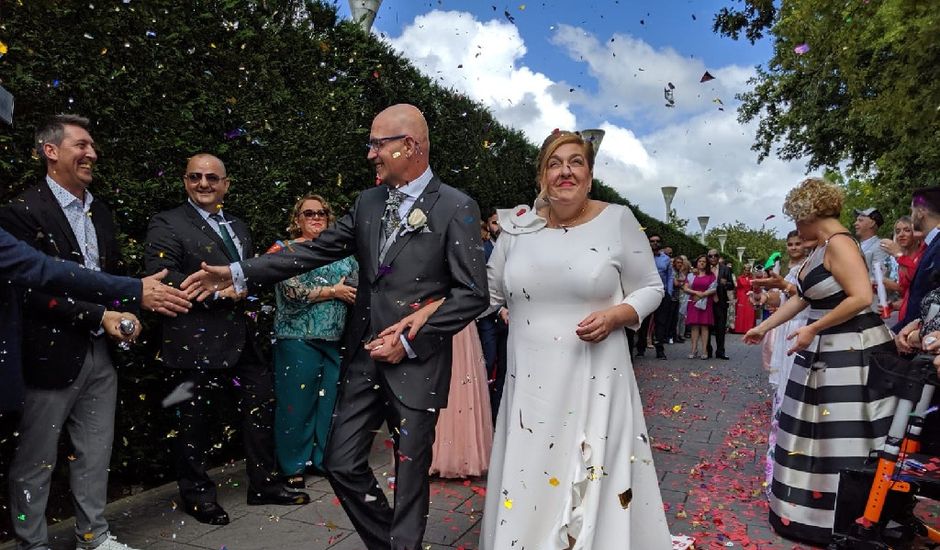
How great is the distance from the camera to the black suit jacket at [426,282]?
3.01m

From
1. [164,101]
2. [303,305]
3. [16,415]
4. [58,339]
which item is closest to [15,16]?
[164,101]

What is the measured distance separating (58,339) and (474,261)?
203 cm

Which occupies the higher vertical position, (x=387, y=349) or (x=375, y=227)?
(x=375, y=227)

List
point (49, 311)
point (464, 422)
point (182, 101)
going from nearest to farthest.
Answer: point (49, 311) < point (182, 101) < point (464, 422)

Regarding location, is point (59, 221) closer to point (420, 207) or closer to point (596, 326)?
point (420, 207)

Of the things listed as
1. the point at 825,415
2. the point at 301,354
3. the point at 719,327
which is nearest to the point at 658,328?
the point at 719,327

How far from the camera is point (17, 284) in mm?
2906

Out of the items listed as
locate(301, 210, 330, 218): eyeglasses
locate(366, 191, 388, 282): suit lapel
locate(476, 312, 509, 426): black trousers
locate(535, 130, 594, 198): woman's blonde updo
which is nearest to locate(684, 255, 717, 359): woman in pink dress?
locate(476, 312, 509, 426): black trousers

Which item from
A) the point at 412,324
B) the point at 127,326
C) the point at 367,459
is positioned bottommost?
the point at 367,459

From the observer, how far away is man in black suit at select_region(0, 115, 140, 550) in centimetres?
325

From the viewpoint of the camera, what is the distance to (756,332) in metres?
4.47

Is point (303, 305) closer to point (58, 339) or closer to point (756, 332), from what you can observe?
point (58, 339)

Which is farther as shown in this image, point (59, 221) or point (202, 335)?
point (202, 335)

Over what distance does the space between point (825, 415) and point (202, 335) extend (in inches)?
143
